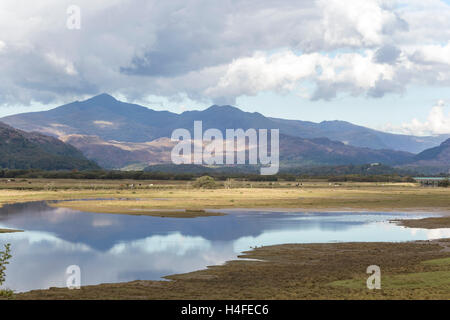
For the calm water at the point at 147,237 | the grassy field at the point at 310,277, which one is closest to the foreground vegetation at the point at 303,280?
the grassy field at the point at 310,277

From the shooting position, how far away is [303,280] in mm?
26531

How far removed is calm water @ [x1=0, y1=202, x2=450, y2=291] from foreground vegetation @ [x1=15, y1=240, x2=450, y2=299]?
9.43 ft

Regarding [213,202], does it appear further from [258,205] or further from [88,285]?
[88,285]

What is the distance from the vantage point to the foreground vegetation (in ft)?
76.0

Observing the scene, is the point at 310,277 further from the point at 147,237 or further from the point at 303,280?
the point at 147,237

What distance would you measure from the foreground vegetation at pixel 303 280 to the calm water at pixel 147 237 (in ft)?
9.43

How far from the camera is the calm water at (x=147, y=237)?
104 ft

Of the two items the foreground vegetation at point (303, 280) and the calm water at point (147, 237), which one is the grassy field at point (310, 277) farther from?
the calm water at point (147, 237)

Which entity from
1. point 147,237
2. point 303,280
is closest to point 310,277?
point 303,280

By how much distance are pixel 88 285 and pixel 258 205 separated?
2200 inches

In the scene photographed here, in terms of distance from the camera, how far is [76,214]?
67438mm

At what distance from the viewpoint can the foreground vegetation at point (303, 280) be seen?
23.2 metres

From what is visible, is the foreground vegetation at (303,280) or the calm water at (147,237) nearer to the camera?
the foreground vegetation at (303,280)
